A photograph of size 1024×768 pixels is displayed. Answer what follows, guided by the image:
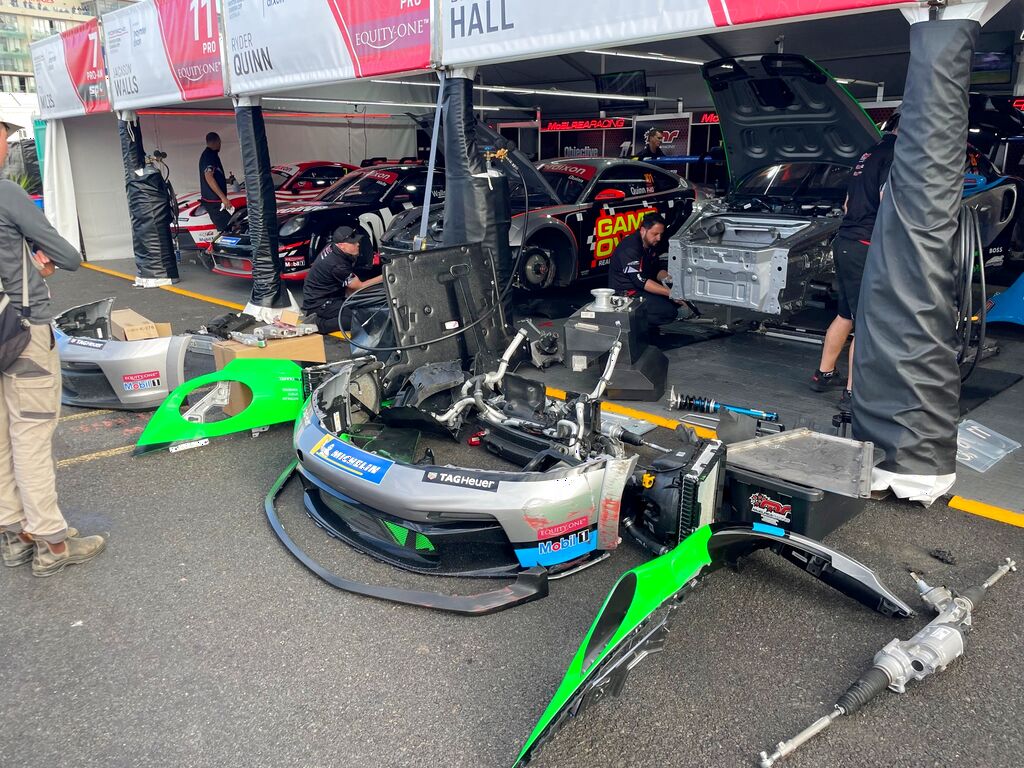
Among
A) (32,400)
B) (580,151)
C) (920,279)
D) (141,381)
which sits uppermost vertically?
(580,151)

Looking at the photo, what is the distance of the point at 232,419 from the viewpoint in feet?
16.0

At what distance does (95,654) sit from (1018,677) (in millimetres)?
3275

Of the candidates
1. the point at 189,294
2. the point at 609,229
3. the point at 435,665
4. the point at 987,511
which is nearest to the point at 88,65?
the point at 189,294

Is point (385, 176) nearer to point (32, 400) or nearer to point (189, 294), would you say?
point (189, 294)

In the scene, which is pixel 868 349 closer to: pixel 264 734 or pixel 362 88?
pixel 264 734

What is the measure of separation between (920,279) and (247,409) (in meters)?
3.92

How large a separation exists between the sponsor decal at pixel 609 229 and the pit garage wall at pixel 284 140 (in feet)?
30.3

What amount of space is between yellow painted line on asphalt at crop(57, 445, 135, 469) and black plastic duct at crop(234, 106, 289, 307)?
12.9 ft

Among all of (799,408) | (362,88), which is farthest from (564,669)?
(362,88)

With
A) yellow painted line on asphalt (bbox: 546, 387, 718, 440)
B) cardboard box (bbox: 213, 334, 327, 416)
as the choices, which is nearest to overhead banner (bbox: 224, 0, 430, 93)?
cardboard box (bbox: 213, 334, 327, 416)

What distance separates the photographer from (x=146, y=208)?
10.7 meters

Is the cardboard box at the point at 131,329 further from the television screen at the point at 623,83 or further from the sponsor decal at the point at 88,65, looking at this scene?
the television screen at the point at 623,83

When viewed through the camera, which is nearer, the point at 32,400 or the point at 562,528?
the point at 562,528

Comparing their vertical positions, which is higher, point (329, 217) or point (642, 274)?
point (329, 217)
